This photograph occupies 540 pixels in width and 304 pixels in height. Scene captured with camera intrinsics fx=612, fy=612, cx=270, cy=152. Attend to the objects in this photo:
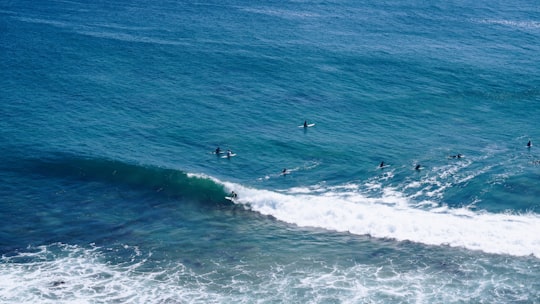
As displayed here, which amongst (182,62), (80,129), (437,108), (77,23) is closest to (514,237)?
(437,108)

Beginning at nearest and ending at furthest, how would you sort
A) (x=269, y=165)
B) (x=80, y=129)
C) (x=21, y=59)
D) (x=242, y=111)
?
1. (x=269, y=165)
2. (x=80, y=129)
3. (x=242, y=111)
4. (x=21, y=59)

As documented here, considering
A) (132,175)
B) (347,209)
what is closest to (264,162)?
(347,209)

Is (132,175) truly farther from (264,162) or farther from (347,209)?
(347,209)

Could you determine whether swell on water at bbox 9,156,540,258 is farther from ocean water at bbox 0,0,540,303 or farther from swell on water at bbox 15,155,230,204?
ocean water at bbox 0,0,540,303

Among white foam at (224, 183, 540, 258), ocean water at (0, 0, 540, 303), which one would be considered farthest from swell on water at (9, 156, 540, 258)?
ocean water at (0, 0, 540, 303)

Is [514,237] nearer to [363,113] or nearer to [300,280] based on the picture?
[300,280]

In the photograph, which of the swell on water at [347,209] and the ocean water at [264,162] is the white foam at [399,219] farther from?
the ocean water at [264,162]

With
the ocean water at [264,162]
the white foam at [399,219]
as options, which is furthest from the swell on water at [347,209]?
the ocean water at [264,162]
